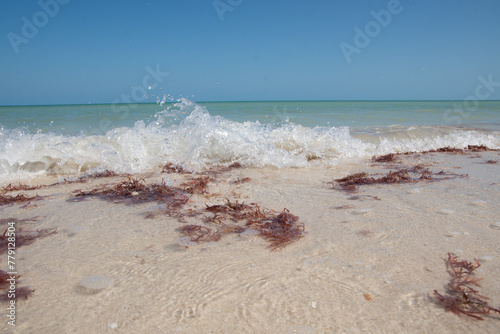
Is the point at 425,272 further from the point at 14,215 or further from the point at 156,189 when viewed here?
the point at 14,215

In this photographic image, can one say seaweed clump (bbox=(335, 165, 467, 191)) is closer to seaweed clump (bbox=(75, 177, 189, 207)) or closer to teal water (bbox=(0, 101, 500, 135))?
seaweed clump (bbox=(75, 177, 189, 207))

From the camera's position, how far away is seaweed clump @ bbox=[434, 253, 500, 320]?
118cm

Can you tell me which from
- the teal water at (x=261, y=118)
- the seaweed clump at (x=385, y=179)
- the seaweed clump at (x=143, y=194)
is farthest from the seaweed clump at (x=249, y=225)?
the teal water at (x=261, y=118)

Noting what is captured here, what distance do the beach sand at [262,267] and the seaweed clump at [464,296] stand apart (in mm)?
33

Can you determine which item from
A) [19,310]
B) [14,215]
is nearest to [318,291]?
[19,310]

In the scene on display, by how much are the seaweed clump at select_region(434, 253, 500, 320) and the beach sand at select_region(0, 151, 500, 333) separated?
0.03m

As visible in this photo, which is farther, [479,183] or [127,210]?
[479,183]

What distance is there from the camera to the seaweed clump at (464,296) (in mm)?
1184

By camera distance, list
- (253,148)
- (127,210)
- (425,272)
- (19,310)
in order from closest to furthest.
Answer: (19,310), (425,272), (127,210), (253,148)

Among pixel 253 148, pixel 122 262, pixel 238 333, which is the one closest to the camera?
pixel 238 333

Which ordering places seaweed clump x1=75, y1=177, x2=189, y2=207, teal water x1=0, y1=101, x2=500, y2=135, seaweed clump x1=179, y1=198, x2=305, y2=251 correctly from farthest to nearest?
1. teal water x1=0, y1=101, x2=500, y2=135
2. seaweed clump x1=75, y1=177, x2=189, y2=207
3. seaweed clump x1=179, y1=198, x2=305, y2=251

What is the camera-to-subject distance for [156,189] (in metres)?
2.84

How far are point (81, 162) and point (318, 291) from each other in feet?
14.8

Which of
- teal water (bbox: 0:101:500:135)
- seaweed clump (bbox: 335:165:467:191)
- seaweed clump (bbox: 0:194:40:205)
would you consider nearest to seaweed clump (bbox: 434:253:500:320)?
seaweed clump (bbox: 335:165:467:191)
